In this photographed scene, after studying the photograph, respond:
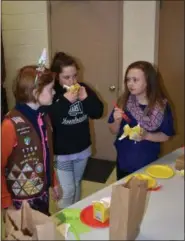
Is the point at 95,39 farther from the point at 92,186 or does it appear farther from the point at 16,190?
the point at 16,190

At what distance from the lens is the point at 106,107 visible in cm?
316

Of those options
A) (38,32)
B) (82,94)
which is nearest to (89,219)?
(82,94)

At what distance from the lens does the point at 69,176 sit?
1812mm

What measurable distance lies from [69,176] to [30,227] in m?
1.10

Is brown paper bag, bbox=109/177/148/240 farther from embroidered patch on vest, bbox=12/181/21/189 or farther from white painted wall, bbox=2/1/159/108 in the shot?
white painted wall, bbox=2/1/159/108

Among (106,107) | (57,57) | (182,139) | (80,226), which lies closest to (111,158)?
(106,107)

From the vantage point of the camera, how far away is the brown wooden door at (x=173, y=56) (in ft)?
9.34

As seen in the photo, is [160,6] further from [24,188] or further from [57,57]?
[24,188]

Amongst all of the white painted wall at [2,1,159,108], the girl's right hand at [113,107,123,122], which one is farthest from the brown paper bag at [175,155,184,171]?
the white painted wall at [2,1,159,108]

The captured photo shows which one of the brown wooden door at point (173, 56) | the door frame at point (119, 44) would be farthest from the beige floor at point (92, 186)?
the door frame at point (119, 44)

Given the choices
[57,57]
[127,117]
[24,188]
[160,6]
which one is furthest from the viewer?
[160,6]

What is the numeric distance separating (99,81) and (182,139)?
0.95 m

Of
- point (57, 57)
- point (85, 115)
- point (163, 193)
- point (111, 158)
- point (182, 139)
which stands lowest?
point (111, 158)

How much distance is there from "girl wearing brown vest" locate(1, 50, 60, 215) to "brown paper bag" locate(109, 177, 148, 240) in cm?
68
